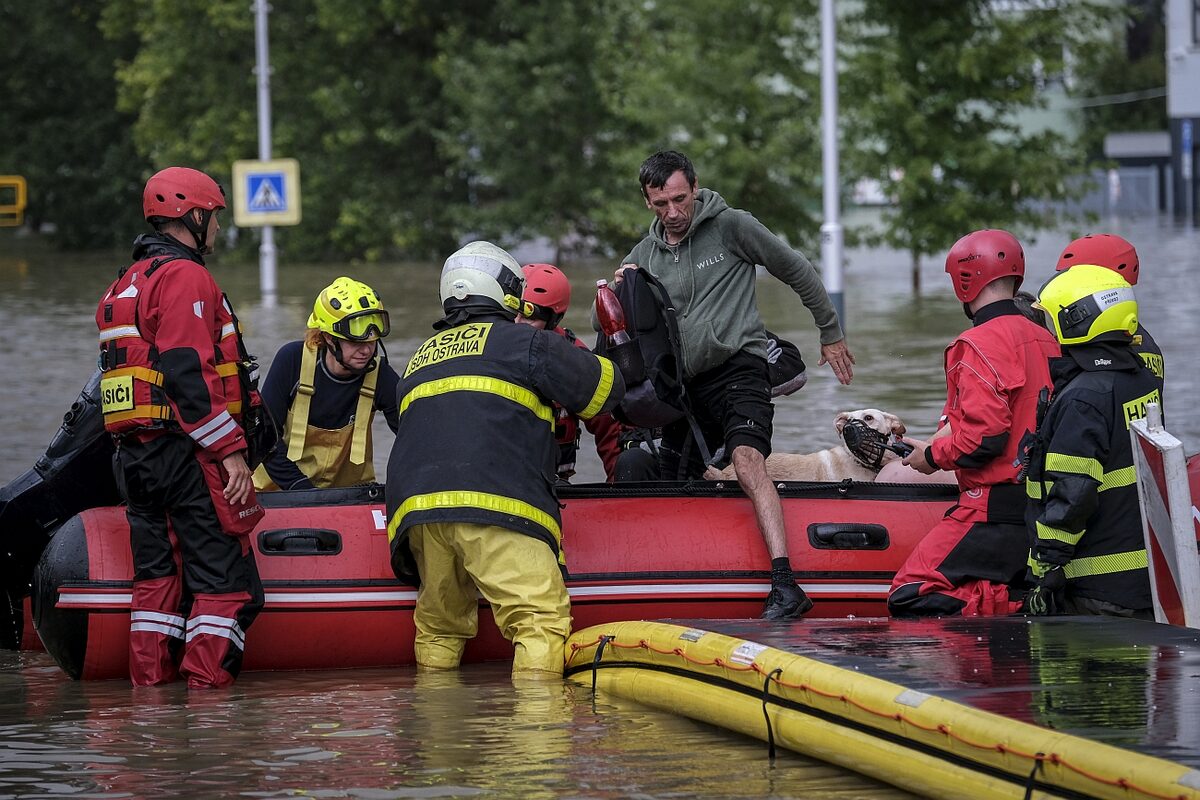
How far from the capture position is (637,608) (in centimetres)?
705

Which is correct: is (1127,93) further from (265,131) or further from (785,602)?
(785,602)

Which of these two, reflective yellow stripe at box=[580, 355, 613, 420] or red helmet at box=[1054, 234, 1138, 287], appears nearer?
reflective yellow stripe at box=[580, 355, 613, 420]

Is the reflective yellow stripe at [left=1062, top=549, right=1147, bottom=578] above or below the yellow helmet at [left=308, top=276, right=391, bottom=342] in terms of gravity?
below

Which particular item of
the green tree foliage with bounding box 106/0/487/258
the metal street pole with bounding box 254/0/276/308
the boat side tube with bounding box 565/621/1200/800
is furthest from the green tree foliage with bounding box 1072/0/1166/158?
the boat side tube with bounding box 565/621/1200/800

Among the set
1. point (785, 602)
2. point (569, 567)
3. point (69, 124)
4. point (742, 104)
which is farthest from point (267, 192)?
point (785, 602)

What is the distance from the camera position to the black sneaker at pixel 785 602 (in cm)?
698

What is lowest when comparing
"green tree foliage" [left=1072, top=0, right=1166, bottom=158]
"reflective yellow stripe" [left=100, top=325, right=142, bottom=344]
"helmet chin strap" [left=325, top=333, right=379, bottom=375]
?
"helmet chin strap" [left=325, top=333, right=379, bottom=375]

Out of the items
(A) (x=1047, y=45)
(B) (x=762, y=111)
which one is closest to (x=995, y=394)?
(A) (x=1047, y=45)

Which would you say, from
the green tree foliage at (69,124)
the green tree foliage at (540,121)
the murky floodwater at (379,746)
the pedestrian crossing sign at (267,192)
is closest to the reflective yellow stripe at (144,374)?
the murky floodwater at (379,746)

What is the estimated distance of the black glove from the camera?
6.18 meters

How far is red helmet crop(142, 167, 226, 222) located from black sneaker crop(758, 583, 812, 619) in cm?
254

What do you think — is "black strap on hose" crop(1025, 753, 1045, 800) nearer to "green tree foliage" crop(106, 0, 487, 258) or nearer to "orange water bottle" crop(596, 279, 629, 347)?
"orange water bottle" crop(596, 279, 629, 347)

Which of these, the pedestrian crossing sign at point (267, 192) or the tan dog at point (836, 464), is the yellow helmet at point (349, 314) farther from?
the pedestrian crossing sign at point (267, 192)

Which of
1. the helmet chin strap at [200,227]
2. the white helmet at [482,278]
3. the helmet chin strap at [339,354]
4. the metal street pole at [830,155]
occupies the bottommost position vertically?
the helmet chin strap at [339,354]
